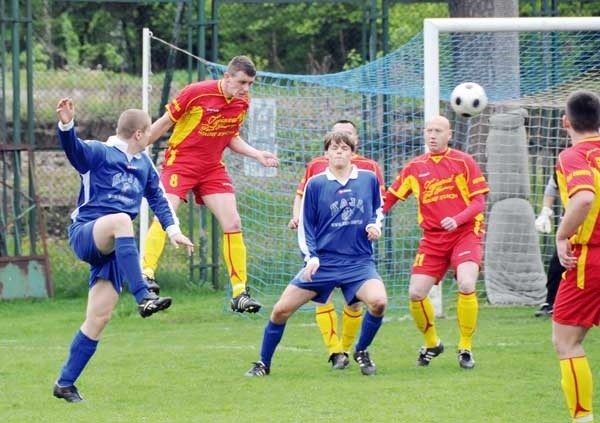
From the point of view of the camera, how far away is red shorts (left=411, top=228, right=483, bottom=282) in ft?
31.6

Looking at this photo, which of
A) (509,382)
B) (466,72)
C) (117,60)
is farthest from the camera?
(117,60)

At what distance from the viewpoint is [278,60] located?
68.3ft

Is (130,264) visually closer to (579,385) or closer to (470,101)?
(579,385)

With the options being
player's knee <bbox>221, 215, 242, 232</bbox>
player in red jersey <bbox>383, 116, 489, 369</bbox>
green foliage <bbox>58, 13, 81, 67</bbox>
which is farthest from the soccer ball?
green foliage <bbox>58, 13, 81, 67</bbox>

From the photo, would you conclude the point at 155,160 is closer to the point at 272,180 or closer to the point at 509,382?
the point at 272,180

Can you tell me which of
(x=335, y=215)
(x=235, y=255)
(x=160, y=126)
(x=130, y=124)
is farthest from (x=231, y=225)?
(x=130, y=124)

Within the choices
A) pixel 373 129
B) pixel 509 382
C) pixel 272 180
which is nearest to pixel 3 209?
pixel 272 180

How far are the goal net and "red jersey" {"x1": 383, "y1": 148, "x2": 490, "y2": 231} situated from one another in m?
3.14

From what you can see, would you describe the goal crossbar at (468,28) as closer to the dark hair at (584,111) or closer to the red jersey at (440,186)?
the red jersey at (440,186)

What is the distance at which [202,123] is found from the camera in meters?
10.2

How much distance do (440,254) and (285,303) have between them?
142 cm

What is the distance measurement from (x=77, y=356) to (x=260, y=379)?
1548 millimetres

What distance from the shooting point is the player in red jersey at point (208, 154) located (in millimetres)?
10117

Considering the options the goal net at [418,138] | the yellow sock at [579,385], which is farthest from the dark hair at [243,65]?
the yellow sock at [579,385]
